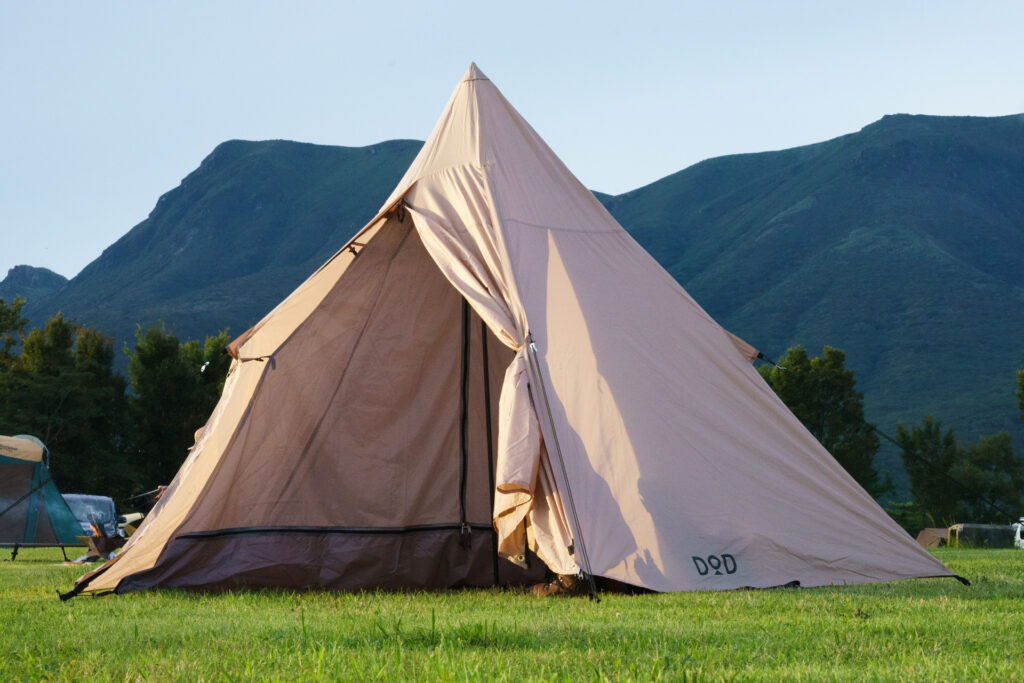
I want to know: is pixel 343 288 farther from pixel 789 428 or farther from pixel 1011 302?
pixel 1011 302

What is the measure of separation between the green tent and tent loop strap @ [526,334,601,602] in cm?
916

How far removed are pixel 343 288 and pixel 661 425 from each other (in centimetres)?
247

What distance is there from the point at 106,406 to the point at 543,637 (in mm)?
29496

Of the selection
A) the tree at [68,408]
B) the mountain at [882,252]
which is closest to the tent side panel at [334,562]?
the tree at [68,408]

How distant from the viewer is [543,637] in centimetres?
379

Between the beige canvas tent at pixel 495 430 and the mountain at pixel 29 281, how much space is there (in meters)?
140

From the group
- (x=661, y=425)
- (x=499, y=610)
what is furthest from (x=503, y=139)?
(x=499, y=610)

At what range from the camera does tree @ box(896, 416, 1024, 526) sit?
91.6 ft

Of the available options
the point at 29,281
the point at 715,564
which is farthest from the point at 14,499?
the point at 29,281

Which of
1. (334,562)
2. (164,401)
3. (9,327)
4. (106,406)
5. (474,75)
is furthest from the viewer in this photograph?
(9,327)

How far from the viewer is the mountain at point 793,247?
64.1 m

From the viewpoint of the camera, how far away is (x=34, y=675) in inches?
131

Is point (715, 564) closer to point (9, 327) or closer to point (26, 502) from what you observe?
point (26, 502)

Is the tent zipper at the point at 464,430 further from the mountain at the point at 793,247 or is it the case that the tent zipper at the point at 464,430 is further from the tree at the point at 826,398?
the mountain at the point at 793,247
